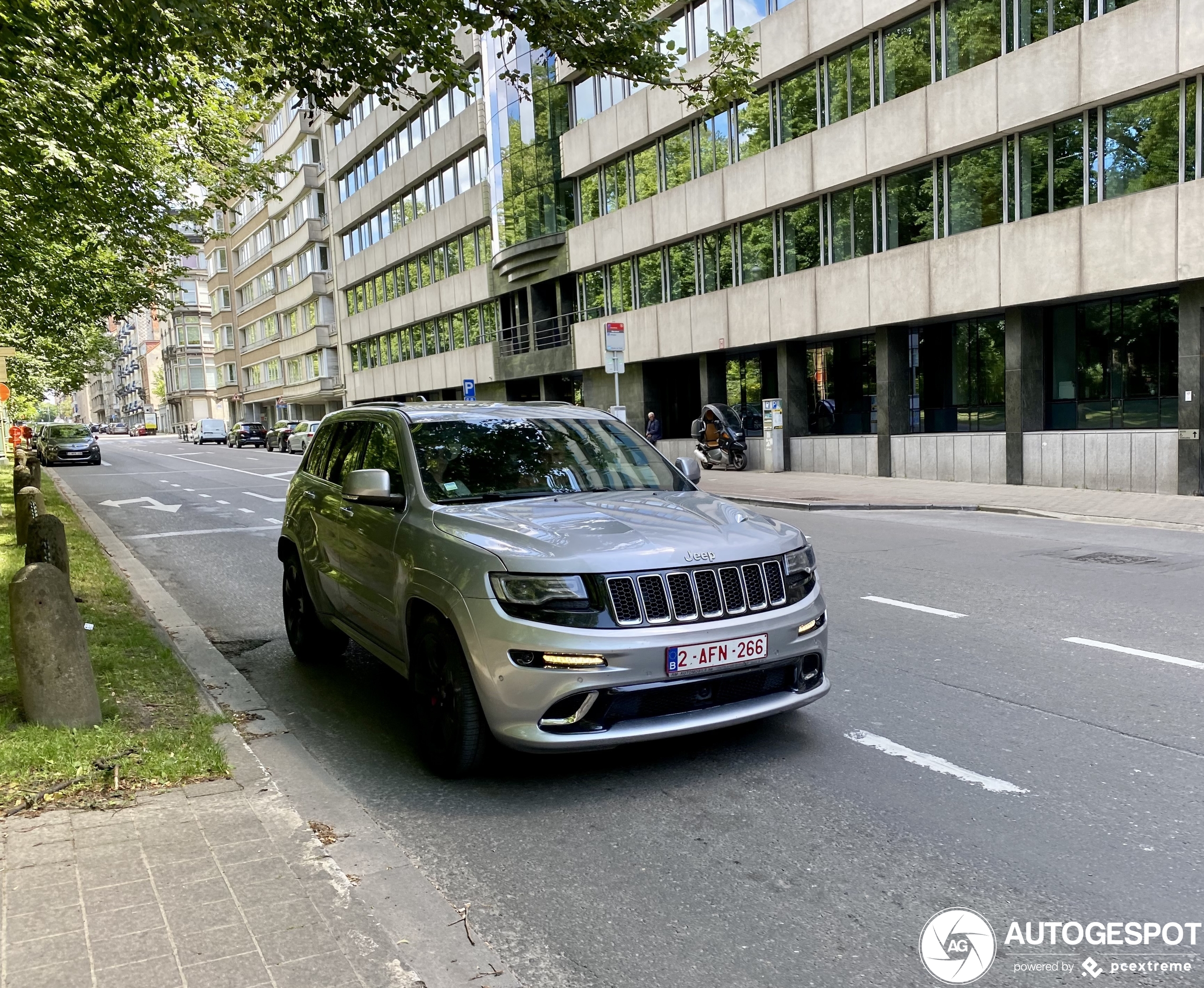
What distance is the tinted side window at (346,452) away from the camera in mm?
6000

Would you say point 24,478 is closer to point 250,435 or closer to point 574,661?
point 574,661

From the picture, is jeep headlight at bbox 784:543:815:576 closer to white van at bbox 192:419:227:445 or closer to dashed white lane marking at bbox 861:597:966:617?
dashed white lane marking at bbox 861:597:966:617

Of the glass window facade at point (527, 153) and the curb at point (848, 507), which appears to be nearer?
the curb at point (848, 507)

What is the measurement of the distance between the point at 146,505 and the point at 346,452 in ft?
52.1

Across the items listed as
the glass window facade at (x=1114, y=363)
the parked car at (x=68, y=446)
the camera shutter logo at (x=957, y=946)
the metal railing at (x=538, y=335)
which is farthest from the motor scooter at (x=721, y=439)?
the parked car at (x=68, y=446)

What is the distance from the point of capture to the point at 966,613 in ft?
24.5

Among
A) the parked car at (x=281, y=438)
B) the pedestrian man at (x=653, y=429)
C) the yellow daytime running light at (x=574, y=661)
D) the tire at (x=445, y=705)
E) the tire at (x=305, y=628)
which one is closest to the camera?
the yellow daytime running light at (x=574, y=661)

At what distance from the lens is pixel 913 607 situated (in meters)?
7.79

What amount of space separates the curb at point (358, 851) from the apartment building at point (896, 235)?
22.5 ft

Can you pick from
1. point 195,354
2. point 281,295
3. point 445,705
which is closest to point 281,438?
point 281,295

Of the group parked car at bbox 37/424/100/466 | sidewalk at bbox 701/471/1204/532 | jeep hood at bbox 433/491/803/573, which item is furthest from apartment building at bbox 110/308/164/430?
jeep hood at bbox 433/491/803/573

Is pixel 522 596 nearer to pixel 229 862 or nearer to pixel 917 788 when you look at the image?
pixel 229 862

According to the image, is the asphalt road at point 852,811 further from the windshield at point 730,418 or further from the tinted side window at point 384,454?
the windshield at point 730,418

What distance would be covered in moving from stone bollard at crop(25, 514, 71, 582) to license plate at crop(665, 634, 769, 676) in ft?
15.8
